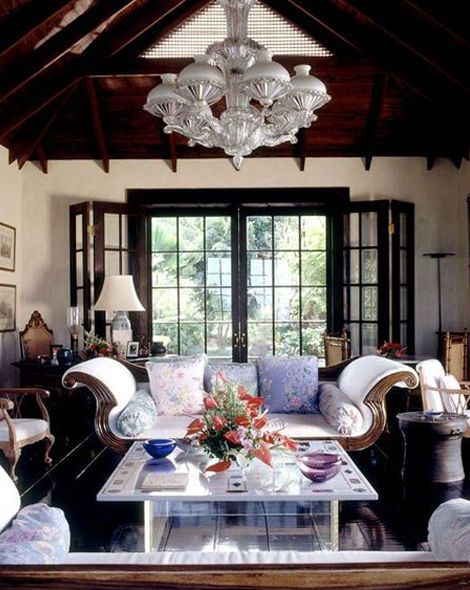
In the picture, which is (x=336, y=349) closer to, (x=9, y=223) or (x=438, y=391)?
(x=438, y=391)

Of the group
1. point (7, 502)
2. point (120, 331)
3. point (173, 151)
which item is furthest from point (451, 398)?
point (173, 151)

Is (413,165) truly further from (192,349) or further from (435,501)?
(435,501)

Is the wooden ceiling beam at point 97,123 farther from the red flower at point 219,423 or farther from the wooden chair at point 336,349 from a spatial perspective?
the red flower at point 219,423

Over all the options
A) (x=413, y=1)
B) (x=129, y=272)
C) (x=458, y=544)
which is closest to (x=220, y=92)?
(x=413, y=1)

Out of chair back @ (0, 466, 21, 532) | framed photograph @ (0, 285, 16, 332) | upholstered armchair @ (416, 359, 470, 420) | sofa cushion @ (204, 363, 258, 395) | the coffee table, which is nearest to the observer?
chair back @ (0, 466, 21, 532)

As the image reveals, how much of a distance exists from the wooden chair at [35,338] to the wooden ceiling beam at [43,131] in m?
1.72

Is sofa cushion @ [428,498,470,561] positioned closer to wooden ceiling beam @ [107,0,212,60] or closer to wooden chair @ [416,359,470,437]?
wooden chair @ [416,359,470,437]

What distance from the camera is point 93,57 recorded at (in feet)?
16.9

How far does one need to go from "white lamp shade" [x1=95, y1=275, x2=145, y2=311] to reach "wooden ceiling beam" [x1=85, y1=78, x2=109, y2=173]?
170cm

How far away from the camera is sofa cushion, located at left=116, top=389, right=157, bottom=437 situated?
3.66m

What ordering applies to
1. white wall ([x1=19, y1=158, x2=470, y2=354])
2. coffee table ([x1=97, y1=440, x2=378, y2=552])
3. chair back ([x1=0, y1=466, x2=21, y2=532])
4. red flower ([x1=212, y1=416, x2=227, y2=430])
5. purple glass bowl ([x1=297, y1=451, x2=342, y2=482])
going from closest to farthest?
chair back ([x1=0, y1=466, x2=21, y2=532]) → coffee table ([x1=97, y1=440, x2=378, y2=552]) → purple glass bowl ([x1=297, y1=451, x2=342, y2=482]) → red flower ([x1=212, y1=416, x2=227, y2=430]) → white wall ([x1=19, y1=158, x2=470, y2=354])

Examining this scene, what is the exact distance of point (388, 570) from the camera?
3.51 feet

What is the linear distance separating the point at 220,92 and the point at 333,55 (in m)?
2.44

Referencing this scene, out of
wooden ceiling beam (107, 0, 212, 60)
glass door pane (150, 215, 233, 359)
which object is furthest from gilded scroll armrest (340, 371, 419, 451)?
wooden ceiling beam (107, 0, 212, 60)
